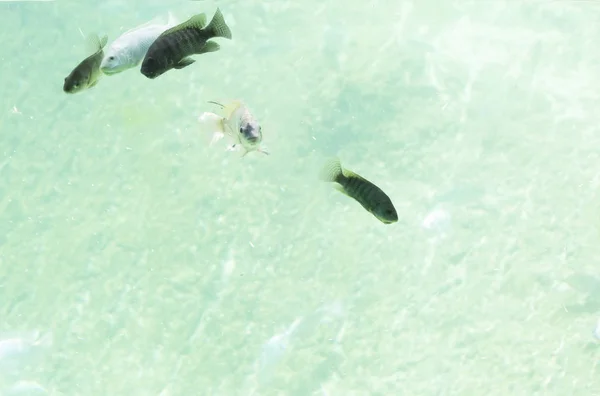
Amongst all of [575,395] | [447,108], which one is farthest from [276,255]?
[575,395]

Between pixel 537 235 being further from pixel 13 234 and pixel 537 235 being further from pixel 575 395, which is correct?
pixel 13 234

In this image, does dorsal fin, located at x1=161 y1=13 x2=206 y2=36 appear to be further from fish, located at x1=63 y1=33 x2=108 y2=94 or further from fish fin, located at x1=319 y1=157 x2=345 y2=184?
fish fin, located at x1=319 y1=157 x2=345 y2=184

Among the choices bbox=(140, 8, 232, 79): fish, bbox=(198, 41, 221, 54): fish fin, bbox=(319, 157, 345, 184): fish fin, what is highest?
bbox=(140, 8, 232, 79): fish

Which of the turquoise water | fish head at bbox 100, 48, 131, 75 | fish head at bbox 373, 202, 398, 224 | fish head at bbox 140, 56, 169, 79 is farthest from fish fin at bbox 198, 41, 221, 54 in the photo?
the turquoise water

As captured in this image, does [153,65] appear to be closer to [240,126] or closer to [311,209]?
[240,126]

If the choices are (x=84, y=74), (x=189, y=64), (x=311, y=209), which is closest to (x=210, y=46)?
(x=189, y=64)

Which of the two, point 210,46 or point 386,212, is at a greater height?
point 210,46

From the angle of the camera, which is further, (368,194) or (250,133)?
(250,133)
